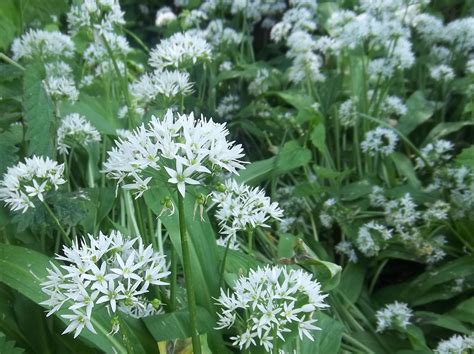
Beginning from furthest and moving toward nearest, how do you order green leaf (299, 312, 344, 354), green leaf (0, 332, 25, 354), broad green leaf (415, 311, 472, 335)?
1. broad green leaf (415, 311, 472, 335)
2. green leaf (299, 312, 344, 354)
3. green leaf (0, 332, 25, 354)

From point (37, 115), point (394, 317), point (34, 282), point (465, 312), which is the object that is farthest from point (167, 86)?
point (465, 312)

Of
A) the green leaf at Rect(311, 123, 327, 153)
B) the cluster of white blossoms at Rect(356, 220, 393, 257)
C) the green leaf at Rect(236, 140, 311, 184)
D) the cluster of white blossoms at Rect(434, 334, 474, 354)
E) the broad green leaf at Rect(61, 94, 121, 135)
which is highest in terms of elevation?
the broad green leaf at Rect(61, 94, 121, 135)

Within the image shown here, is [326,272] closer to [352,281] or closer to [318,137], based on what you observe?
[352,281]

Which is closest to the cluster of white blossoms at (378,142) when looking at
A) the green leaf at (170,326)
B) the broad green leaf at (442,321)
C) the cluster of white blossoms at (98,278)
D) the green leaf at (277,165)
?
the green leaf at (277,165)

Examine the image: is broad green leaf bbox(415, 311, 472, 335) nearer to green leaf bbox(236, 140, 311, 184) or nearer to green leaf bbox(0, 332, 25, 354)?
green leaf bbox(236, 140, 311, 184)

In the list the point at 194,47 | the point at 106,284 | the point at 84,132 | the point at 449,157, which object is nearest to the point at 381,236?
the point at 449,157

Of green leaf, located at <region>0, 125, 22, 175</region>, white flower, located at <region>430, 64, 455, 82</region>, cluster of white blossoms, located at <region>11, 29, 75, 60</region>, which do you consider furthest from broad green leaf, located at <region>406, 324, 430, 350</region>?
cluster of white blossoms, located at <region>11, 29, 75, 60</region>
